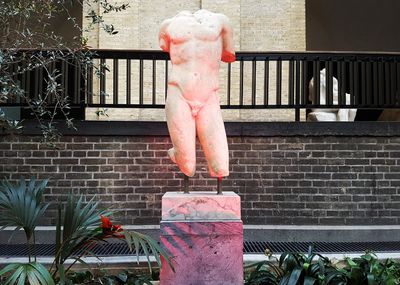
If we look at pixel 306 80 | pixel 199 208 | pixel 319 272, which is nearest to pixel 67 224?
pixel 199 208

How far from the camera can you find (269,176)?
8328 mm

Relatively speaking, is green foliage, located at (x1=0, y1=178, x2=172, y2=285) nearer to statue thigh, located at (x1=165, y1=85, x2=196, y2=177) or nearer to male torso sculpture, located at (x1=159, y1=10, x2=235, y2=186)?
statue thigh, located at (x1=165, y1=85, x2=196, y2=177)

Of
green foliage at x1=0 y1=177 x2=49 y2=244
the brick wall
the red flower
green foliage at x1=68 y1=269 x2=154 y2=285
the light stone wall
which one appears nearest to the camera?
the red flower

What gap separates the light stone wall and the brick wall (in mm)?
2652

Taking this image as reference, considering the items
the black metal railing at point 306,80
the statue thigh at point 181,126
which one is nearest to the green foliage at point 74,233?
the statue thigh at point 181,126

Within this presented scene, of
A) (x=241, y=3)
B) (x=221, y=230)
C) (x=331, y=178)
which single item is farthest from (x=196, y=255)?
(x=241, y=3)

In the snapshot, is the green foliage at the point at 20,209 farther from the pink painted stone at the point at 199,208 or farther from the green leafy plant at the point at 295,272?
the green leafy plant at the point at 295,272

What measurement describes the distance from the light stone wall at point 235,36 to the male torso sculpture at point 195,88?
212 inches

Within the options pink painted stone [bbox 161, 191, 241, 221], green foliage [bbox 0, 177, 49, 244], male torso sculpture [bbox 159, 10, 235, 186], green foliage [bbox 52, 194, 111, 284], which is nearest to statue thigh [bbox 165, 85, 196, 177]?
male torso sculpture [bbox 159, 10, 235, 186]

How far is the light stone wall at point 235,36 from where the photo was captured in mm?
10977

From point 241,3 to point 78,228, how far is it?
8.01m

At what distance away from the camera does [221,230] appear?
514cm

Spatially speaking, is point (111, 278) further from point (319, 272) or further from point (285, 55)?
point (285, 55)

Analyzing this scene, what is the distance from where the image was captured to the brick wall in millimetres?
8227
